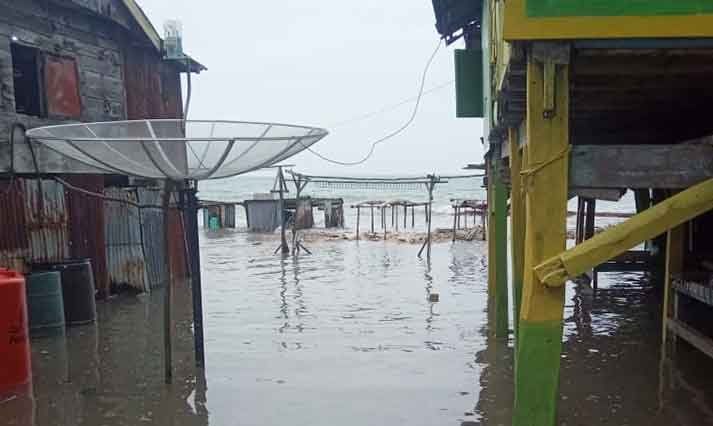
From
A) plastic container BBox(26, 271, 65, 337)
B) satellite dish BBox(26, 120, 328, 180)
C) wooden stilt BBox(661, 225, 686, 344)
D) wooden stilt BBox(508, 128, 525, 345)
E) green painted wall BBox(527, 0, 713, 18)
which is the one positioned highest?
green painted wall BBox(527, 0, 713, 18)

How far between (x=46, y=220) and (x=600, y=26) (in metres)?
9.73

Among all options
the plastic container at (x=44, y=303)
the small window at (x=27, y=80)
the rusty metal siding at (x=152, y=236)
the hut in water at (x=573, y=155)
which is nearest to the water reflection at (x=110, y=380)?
the plastic container at (x=44, y=303)

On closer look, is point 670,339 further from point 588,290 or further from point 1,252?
point 1,252

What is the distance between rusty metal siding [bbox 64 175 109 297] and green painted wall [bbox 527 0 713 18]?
9663 millimetres

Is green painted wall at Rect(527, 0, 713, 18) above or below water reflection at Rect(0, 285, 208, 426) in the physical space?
above

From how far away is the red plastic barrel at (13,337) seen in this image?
21.8 ft

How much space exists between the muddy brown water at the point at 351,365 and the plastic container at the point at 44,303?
0.20 meters

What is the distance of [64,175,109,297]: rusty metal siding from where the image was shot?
11461 millimetres

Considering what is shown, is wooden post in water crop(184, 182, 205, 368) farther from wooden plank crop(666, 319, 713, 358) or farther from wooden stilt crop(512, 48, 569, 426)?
wooden plank crop(666, 319, 713, 358)

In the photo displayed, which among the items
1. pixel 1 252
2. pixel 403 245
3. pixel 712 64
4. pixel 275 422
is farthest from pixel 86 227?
pixel 403 245

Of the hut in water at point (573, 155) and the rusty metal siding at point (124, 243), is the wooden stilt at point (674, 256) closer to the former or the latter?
the hut in water at point (573, 155)

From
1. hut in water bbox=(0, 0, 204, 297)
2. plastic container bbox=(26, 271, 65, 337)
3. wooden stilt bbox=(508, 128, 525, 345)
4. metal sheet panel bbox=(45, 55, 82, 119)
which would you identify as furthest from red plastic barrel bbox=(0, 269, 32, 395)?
wooden stilt bbox=(508, 128, 525, 345)

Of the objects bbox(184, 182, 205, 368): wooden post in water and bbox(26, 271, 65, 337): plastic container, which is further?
bbox(26, 271, 65, 337): plastic container

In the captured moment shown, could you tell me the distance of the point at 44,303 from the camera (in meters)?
9.30
